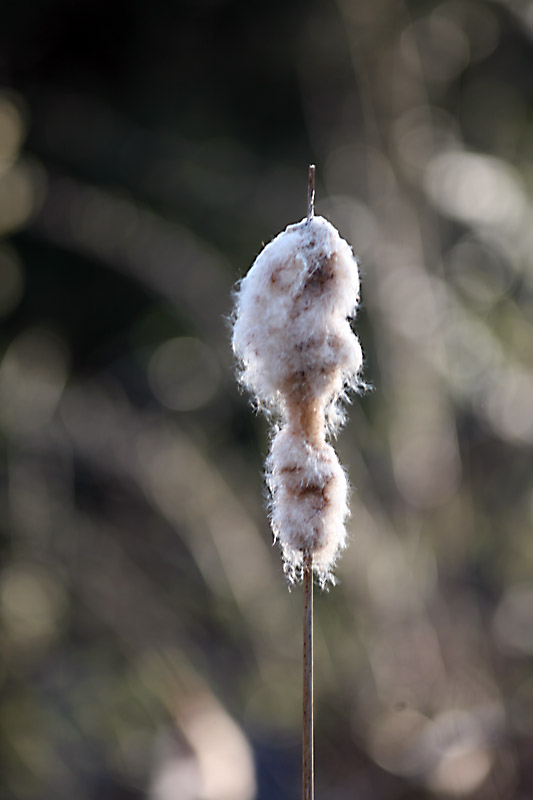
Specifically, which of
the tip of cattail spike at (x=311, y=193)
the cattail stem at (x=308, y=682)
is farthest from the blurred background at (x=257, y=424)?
the tip of cattail spike at (x=311, y=193)

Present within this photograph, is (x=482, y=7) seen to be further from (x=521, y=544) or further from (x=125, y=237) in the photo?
(x=521, y=544)

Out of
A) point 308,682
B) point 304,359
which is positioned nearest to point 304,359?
point 304,359

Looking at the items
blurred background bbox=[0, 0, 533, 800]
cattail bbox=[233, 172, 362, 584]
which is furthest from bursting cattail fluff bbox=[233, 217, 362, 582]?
blurred background bbox=[0, 0, 533, 800]

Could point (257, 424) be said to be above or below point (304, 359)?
above

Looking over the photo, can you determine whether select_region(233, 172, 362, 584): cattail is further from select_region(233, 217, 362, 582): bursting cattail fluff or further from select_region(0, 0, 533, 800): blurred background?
select_region(0, 0, 533, 800): blurred background

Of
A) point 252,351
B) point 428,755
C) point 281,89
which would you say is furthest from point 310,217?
point 281,89

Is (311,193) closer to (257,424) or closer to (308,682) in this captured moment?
(308,682)

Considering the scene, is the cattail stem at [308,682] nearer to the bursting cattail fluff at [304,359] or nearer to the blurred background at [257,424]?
the bursting cattail fluff at [304,359]
